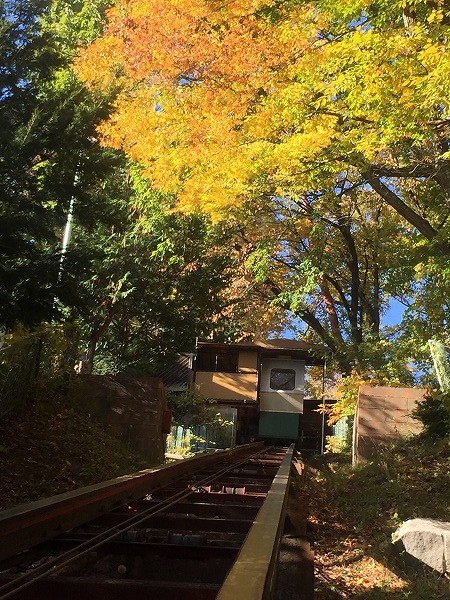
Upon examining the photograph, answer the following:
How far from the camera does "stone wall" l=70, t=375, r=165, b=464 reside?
11.0m

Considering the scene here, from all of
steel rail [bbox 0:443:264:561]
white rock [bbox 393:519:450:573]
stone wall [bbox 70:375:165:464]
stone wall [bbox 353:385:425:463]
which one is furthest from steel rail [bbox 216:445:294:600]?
stone wall [bbox 353:385:425:463]

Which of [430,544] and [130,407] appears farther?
[130,407]

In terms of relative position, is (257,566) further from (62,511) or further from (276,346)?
(276,346)

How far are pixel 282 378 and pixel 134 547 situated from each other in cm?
2443

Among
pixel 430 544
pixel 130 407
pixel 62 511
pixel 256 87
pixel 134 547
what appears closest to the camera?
pixel 134 547

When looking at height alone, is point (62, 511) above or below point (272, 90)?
below

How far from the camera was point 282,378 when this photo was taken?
27.8 m

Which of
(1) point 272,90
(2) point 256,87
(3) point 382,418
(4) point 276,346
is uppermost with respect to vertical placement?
(1) point 272,90

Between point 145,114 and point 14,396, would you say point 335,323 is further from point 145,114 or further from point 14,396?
point 14,396

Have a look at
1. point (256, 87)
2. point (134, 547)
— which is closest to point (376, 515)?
point (134, 547)

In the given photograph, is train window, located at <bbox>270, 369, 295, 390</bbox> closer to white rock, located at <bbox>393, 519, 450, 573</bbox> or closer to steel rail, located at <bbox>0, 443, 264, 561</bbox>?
steel rail, located at <bbox>0, 443, 264, 561</bbox>

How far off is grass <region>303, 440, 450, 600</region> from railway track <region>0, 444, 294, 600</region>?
41.8 inches

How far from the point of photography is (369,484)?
947cm

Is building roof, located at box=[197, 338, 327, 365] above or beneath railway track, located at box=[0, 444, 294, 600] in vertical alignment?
above
